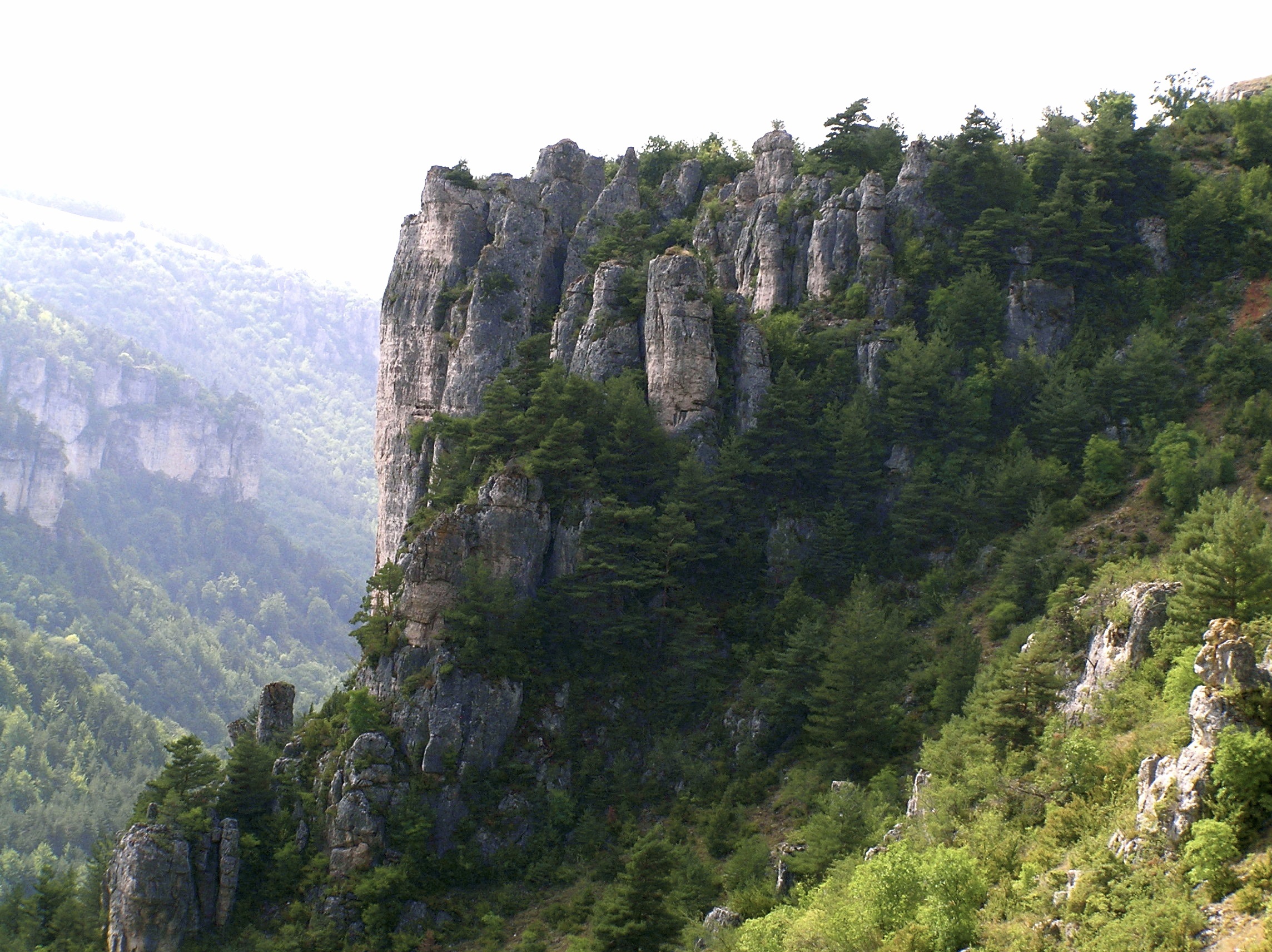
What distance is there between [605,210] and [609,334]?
39.4 ft

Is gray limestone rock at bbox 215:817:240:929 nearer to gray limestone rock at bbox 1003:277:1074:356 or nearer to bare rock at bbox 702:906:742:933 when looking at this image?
bare rock at bbox 702:906:742:933

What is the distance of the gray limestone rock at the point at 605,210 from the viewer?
52.5 metres

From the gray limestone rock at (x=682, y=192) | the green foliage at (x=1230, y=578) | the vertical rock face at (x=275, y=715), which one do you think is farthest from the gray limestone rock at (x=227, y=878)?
the gray limestone rock at (x=682, y=192)

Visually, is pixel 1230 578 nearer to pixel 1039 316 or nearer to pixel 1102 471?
pixel 1102 471

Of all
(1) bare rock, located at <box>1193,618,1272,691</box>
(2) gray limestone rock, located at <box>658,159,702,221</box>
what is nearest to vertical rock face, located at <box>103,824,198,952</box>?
(1) bare rock, located at <box>1193,618,1272,691</box>

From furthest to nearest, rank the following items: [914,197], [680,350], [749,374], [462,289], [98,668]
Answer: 1. [98,668]
2. [462,289]
3. [914,197]
4. [749,374]
5. [680,350]

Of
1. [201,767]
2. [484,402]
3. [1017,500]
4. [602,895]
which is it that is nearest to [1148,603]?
[1017,500]

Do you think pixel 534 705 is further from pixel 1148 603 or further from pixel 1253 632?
pixel 1253 632

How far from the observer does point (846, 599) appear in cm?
3853

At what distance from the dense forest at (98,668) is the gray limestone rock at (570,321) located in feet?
127

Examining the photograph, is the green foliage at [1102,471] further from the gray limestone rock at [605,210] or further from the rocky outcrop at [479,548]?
the gray limestone rock at [605,210]

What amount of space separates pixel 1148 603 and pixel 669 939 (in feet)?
45.6

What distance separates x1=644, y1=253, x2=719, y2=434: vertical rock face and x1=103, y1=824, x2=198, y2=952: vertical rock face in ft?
70.7

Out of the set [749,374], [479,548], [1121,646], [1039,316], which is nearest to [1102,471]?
[1039,316]
